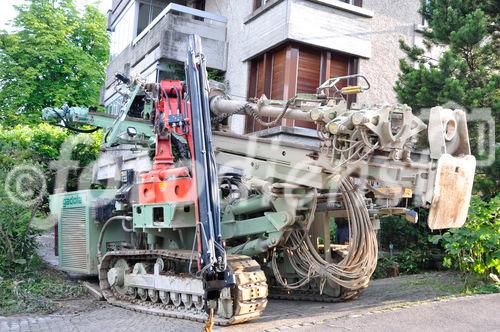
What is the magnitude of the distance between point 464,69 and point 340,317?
503cm

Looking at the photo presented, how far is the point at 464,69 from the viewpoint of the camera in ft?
30.2

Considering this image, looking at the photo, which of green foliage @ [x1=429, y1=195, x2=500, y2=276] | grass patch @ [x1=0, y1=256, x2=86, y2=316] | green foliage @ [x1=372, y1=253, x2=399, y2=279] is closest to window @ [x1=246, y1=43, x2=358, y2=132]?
green foliage @ [x1=372, y1=253, x2=399, y2=279]

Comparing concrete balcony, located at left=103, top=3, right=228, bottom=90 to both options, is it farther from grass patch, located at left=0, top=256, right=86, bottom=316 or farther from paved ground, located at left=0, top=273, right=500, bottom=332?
paved ground, located at left=0, top=273, right=500, bottom=332

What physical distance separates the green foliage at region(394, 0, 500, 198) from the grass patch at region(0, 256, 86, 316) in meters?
6.56

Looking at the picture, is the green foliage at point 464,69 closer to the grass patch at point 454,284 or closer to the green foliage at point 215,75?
the grass patch at point 454,284

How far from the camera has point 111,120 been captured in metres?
8.70

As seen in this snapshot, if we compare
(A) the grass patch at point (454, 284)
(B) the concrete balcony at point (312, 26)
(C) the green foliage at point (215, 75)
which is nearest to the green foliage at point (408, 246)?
(A) the grass patch at point (454, 284)

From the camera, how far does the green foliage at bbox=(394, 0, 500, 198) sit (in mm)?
8859

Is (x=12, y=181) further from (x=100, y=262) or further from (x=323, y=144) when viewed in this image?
(x=323, y=144)

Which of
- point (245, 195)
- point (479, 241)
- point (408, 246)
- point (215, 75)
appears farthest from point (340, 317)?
point (215, 75)

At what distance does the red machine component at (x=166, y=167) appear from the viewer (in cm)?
722

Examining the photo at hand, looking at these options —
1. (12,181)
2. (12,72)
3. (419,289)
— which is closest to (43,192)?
(12,181)

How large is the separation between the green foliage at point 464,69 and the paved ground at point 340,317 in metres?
2.63

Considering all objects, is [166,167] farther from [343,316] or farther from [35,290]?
[343,316]
